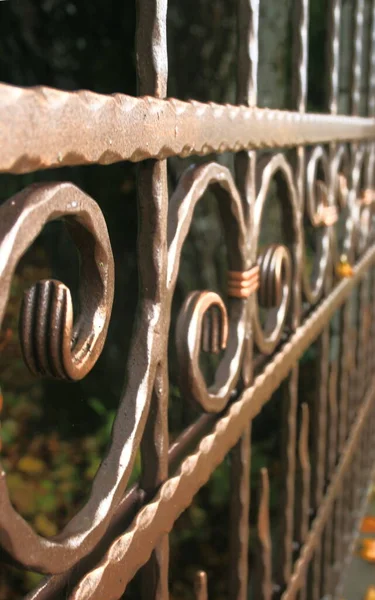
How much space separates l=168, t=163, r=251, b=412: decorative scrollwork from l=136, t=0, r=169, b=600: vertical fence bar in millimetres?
52

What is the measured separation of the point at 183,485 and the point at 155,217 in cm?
33

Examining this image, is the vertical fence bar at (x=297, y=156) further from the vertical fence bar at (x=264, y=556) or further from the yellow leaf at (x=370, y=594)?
the yellow leaf at (x=370, y=594)

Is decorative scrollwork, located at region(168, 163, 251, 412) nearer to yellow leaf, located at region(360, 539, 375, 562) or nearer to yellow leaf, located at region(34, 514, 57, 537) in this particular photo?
yellow leaf, located at region(360, 539, 375, 562)

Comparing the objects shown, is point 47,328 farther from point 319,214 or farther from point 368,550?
point 368,550

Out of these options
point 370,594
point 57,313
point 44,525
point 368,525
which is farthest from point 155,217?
point 44,525

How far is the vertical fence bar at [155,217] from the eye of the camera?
2.35 ft

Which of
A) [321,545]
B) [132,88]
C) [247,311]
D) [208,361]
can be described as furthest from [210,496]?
[247,311]

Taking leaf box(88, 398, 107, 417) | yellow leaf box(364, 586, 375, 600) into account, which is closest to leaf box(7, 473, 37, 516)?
leaf box(88, 398, 107, 417)

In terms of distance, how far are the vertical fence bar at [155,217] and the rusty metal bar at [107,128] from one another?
0.09 ft

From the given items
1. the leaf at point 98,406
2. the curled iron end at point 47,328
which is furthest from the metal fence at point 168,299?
the leaf at point 98,406

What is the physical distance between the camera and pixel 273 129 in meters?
1.09

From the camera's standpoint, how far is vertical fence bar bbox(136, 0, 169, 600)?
72 cm

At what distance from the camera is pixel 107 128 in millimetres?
615

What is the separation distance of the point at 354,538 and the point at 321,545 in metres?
0.51
